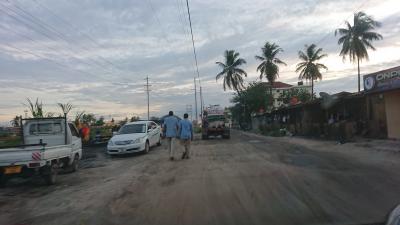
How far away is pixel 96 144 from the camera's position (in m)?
28.5

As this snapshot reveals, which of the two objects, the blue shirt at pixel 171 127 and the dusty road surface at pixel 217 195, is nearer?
the dusty road surface at pixel 217 195

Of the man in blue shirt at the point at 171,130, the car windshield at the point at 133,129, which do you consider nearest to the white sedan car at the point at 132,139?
the car windshield at the point at 133,129

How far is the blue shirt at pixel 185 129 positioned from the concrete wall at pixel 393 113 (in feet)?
39.7

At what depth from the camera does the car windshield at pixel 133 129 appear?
22.0 meters

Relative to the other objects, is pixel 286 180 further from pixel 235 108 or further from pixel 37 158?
pixel 235 108

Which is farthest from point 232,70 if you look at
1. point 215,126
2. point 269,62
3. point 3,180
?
point 3,180

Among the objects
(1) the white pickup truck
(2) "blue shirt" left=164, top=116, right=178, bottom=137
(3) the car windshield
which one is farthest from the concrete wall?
(1) the white pickup truck

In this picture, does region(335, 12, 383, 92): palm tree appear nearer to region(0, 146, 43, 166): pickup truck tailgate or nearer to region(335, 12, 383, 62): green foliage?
region(335, 12, 383, 62): green foliage

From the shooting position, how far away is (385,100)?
78.9 feet

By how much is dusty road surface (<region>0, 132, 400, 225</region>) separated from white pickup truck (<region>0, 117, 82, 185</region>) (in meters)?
0.50

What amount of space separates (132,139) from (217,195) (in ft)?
39.4

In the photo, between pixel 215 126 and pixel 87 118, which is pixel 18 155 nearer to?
pixel 215 126

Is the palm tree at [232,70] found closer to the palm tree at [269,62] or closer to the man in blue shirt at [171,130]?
the palm tree at [269,62]

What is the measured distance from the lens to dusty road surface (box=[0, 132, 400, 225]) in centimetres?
729
